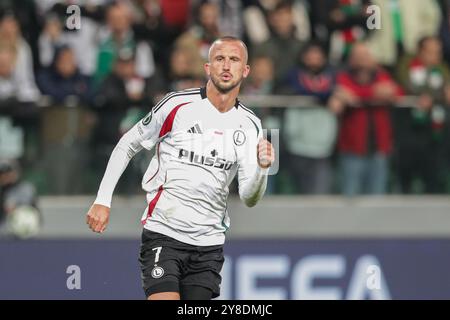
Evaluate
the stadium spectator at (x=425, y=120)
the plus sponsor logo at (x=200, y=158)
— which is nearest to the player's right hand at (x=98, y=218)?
the plus sponsor logo at (x=200, y=158)

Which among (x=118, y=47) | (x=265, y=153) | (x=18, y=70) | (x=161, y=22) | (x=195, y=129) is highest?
(x=161, y=22)

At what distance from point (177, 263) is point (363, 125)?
5342 mm

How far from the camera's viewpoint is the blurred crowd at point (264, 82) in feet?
41.4

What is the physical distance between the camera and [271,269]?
12.1 m

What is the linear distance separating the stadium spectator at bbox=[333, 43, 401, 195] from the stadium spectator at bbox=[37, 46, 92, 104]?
254 centimetres

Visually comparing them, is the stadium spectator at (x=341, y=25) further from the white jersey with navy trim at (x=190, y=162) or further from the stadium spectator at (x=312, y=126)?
the white jersey with navy trim at (x=190, y=162)

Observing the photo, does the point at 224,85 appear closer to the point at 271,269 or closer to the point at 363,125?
the point at 271,269

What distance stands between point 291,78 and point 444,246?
Result: 7.65ft

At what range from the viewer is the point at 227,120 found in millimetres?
8156

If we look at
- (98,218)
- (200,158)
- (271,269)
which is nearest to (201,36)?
(271,269)
